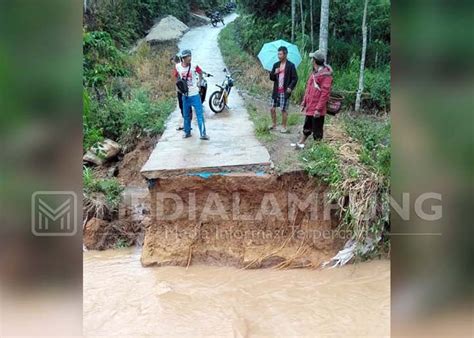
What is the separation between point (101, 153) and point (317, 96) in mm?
2898

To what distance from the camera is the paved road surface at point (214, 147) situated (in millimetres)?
4801

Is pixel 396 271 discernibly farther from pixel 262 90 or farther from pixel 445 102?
pixel 262 90

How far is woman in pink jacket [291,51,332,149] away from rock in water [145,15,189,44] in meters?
3.76

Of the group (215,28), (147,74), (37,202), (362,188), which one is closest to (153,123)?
(147,74)

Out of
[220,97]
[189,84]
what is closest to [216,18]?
[220,97]

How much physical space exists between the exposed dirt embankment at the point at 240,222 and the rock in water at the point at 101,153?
1530 millimetres

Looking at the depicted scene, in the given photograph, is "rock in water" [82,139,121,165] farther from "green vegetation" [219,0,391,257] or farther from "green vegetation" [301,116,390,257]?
"green vegetation" [301,116,390,257]

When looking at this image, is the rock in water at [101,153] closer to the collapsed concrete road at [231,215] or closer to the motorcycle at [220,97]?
the collapsed concrete road at [231,215]

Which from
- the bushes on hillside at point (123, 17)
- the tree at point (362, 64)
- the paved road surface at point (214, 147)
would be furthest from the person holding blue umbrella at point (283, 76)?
the bushes on hillside at point (123, 17)

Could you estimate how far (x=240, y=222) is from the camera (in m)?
4.95

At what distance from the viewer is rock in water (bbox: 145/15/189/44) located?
7.91m

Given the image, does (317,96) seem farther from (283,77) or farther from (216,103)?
(216,103)

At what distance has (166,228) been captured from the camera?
4977 millimetres

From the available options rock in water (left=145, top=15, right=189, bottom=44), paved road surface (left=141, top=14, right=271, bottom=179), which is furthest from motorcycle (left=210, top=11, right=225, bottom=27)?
paved road surface (left=141, top=14, right=271, bottom=179)
